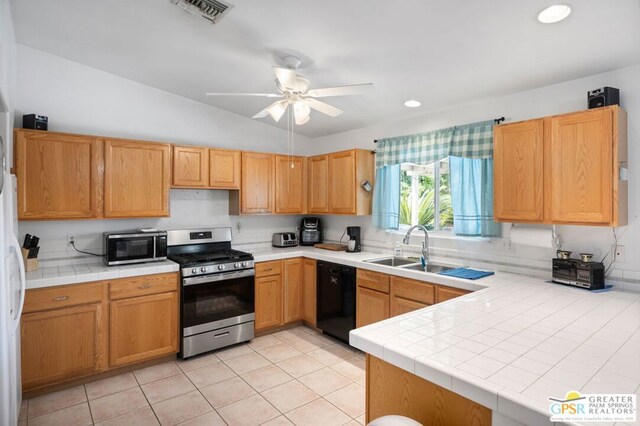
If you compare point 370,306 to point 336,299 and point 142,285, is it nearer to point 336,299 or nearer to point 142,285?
point 336,299

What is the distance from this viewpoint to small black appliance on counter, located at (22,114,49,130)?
115 inches

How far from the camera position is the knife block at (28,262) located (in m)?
2.86

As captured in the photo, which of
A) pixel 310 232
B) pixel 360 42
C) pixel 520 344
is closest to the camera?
pixel 520 344

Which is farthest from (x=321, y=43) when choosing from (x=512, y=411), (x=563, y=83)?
(x=512, y=411)

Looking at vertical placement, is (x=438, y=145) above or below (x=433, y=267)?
above

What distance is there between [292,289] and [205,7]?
2971 mm

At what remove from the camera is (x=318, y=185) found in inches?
178

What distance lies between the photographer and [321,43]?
8.06 feet

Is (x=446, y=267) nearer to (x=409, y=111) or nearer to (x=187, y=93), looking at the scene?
(x=409, y=111)

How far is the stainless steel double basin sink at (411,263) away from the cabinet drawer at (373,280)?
16 cm

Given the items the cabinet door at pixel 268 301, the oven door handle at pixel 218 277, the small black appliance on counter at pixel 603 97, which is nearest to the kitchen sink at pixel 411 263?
the cabinet door at pixel 268 301

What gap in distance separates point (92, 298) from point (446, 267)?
317cm

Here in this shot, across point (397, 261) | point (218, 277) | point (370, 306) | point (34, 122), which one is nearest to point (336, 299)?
point (370, 306)

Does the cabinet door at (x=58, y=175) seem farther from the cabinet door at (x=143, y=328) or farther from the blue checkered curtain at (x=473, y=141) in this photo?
the blue checkered curtain at (x=473, y=141)
